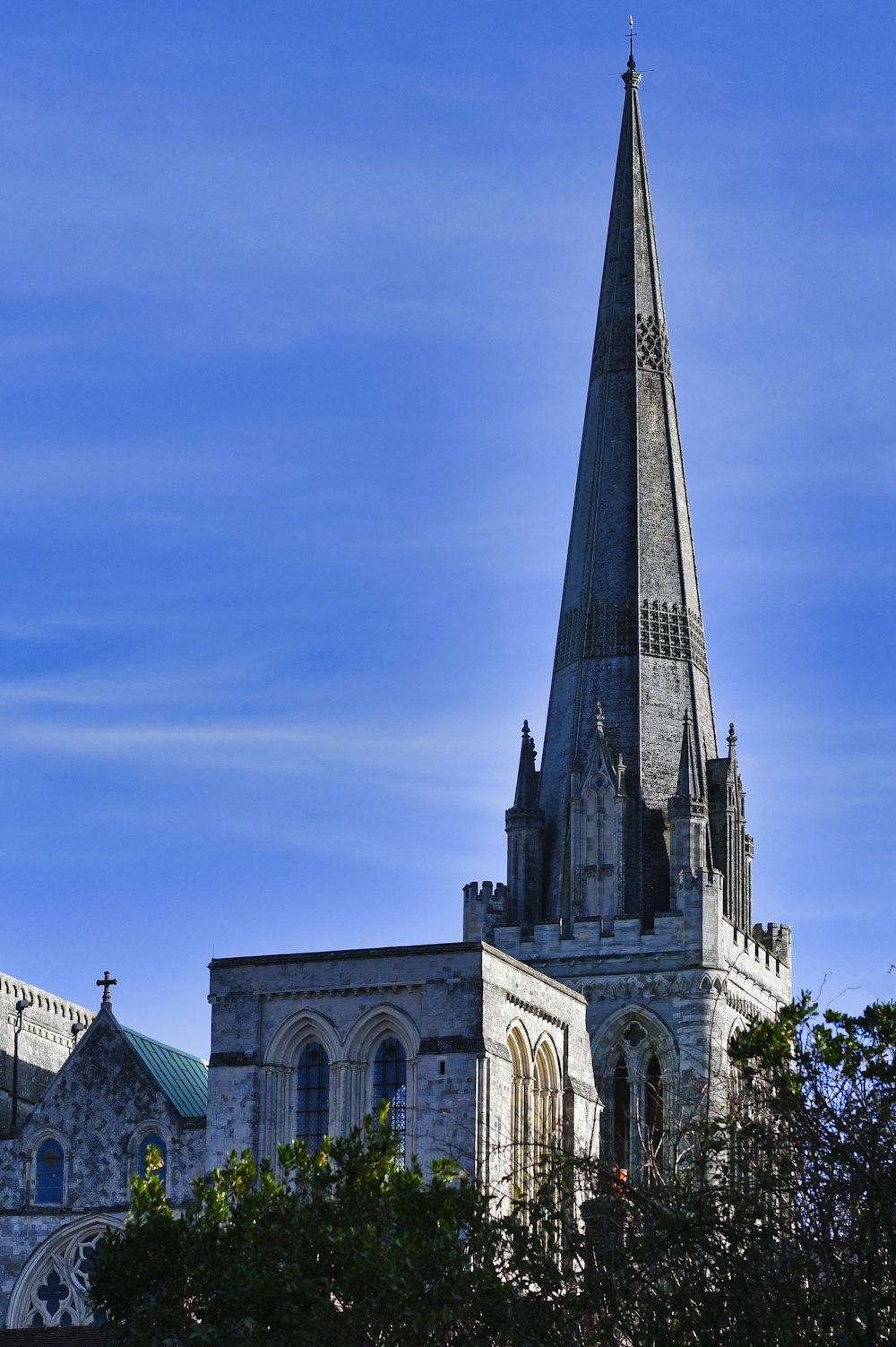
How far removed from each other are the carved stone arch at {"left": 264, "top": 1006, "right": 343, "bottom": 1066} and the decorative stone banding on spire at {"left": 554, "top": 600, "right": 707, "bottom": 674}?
24.2m

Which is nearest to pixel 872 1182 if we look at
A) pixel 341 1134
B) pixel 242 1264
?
pixel 242 1264

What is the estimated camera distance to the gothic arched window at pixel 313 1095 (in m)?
54.3

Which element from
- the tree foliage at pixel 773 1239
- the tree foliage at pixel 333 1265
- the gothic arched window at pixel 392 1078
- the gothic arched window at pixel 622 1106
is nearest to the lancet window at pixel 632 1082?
the gothic arched window at pixel 622 1106

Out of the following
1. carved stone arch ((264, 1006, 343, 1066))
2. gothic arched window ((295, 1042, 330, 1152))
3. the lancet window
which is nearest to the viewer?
gothic arched window ((295, 1042, 330, 1152))

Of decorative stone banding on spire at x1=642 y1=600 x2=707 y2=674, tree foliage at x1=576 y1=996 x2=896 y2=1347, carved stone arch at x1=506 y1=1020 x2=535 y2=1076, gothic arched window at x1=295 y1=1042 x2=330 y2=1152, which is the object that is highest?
decorative stone banding on spire at x1=642 y1=600 x2=707 y2=674

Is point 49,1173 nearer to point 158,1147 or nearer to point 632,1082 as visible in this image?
point 158,1147

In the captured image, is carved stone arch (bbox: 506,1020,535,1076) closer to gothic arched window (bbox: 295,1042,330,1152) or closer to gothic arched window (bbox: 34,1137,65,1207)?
gothic arched window (bbox: 295,1042,330,1152)

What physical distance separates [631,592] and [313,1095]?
87.5 ft

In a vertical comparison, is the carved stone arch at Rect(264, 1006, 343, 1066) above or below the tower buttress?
below

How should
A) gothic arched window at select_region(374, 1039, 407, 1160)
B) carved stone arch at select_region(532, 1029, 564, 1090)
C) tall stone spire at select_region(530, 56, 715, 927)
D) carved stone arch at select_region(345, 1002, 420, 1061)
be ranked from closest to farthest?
gothic arched window at select_region(374, 1039, 407, 1160)
carved stone arch at select_region(345, 1002, 420, 1061)
carved stone arch at select_region(532, 1029, 564, 1090)
tall stone spire at select_region(530, 56, 715, 927)

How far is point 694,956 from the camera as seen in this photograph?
70.4 metres

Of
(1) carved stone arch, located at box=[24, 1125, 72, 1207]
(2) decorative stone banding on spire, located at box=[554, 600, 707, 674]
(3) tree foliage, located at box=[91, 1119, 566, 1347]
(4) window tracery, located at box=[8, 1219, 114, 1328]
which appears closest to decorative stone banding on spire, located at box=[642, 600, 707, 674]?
(2) decorative stone banding on spire, located at box=[554, 600, 707, 674]

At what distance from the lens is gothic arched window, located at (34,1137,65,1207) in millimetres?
56938

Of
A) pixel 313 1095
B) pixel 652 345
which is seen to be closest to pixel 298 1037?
pixel 313 1095
